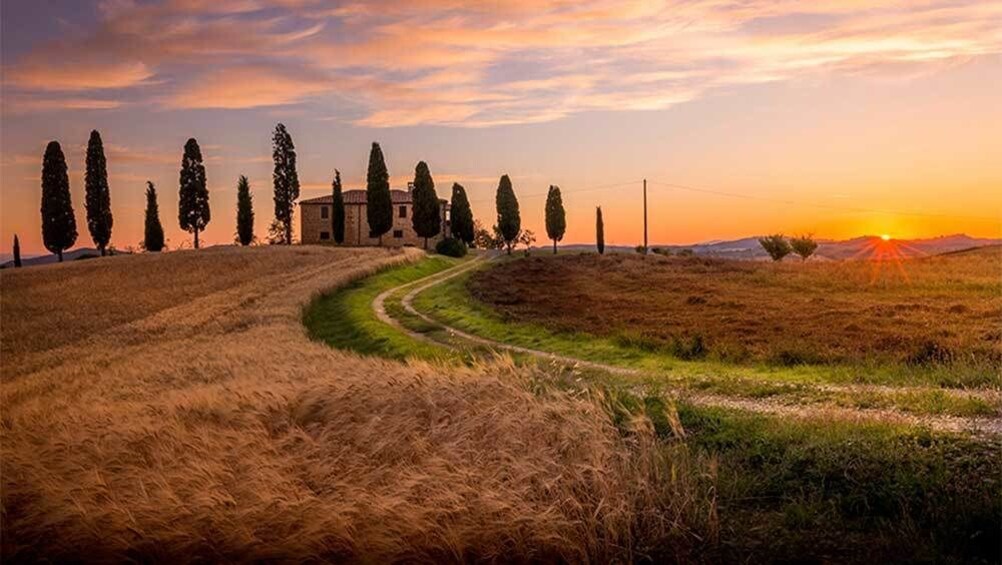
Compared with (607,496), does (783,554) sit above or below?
below

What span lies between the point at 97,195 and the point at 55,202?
5.40 meters

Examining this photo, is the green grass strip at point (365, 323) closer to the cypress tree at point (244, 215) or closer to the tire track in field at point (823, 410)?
the tire track in field at point (823, 410)

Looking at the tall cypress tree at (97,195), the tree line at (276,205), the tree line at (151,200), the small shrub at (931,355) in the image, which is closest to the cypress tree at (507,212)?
the tree line at (276,205)

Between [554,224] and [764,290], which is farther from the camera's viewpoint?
[554,224]

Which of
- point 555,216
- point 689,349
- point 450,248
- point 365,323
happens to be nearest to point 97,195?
point 450,248

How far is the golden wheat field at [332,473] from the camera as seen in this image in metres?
9.09

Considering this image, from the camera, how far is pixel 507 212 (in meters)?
87.1

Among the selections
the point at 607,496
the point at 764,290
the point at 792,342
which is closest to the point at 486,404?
the point at 607,496

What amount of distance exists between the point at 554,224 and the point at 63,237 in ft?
153

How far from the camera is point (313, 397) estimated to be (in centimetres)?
1369

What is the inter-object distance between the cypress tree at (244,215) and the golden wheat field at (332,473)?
74.5 meters

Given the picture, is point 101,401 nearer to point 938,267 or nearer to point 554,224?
point 938,267

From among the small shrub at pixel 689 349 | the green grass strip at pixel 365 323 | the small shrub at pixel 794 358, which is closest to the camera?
the small shrub at pixel 794 358

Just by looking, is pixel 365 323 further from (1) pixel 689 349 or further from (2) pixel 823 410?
(2) pixel 823 410
